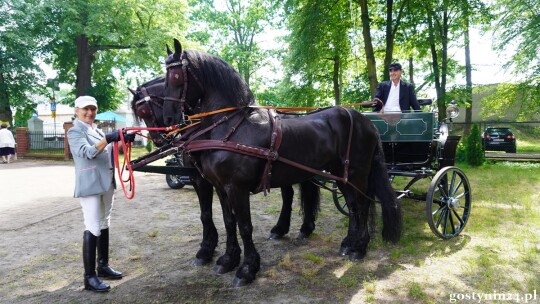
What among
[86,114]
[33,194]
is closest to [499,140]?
[86,114]

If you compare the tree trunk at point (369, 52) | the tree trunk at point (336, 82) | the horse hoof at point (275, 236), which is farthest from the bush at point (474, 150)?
the horse hoof at point (275, 236)

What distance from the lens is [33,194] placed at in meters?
8.95

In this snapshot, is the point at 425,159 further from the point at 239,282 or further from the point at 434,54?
the point at 434,54

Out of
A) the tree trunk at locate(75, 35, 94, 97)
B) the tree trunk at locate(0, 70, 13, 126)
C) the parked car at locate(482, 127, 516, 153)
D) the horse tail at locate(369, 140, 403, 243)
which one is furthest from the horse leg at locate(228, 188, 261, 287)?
the tree trunk at locate(0, 70, 13, 126)

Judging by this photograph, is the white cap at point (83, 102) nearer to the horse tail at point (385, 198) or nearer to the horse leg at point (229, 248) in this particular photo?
the horse leg at point (229, 248)

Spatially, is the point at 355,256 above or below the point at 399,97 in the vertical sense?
below

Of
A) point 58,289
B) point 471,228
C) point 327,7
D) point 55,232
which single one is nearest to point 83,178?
point 58,289

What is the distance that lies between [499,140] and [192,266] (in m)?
17.2

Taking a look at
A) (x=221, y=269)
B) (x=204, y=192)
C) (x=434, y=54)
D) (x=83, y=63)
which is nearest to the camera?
(x=221, y=269)

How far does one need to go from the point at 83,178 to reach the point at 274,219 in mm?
3620

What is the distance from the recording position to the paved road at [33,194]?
21.9ft

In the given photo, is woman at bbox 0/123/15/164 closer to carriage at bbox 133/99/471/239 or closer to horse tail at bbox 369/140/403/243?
carriage at bbox 133/99/471/239

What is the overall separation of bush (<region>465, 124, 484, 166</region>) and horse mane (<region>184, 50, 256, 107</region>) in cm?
1238

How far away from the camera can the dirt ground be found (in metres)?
3.51
